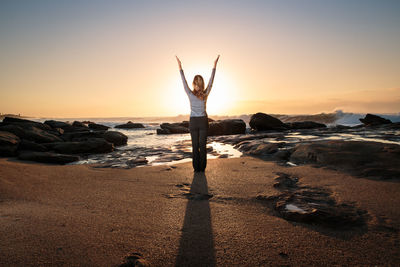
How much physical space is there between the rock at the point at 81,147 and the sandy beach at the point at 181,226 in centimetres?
378

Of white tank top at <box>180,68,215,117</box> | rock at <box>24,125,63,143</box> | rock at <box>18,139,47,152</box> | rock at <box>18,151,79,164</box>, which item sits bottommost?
rock at <box>18,151,79,164</box>

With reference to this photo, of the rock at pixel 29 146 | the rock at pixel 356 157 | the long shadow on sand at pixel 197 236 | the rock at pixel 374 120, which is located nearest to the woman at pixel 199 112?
the long shadow on sand at pixel 197 236

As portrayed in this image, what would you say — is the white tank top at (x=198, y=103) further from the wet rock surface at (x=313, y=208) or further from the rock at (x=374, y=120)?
the rock at (x=374, y=120)

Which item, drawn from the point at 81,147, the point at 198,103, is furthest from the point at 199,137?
the point at 81,147

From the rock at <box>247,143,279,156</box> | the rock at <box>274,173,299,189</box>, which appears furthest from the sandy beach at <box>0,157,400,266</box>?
the rock at <box>247,143,279,156</box>

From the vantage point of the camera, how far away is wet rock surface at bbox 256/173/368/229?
1.84 metres

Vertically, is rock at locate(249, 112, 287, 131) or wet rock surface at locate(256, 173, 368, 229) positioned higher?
rock at locate(249, 112, 287, 131)

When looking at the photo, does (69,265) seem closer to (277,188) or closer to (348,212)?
(348,212)

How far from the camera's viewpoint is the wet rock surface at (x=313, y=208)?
184 cm

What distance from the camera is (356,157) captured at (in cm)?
392

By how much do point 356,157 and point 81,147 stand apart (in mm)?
7083

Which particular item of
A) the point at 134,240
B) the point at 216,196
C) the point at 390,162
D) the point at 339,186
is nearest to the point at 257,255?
the point at 134,240

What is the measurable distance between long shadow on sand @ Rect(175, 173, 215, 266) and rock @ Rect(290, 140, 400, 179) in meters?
2.54

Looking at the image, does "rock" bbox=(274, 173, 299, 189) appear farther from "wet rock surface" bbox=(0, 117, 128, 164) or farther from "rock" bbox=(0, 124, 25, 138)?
"rock" bbox=(0, 124, 25, 138)
